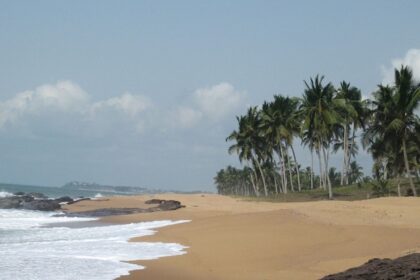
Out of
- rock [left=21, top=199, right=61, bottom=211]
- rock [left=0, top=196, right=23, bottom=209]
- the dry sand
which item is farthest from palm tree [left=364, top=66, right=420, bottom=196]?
rock [left=0, top=196, right=23, bottom=209]

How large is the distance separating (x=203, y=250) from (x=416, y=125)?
22.0 meters

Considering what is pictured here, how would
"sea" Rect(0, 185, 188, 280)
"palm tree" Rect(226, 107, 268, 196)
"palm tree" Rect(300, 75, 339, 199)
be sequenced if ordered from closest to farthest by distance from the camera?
"sea" Rect(0, 185, 188, 280)
"palm tree" Rect(300, 75, 339, 199)
"palm tree" Rect(226, 107, 268, 196)

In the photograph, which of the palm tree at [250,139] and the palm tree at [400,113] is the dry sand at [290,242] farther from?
the palm tree at [250,139]

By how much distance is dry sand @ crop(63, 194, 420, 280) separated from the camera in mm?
10648

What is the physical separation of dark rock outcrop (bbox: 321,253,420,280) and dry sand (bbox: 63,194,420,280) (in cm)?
224

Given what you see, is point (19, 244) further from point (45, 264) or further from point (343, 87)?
point (343, 87)

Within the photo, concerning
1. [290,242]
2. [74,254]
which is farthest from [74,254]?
[290,242]

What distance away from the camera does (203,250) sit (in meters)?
14.1

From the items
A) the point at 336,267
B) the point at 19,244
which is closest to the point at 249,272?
the point at 336,267

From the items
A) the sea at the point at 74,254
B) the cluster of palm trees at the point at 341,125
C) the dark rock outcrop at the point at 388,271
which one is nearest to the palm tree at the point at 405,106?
the cluster of palm trees at the point at 341,125

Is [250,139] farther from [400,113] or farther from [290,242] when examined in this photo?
[290,242]

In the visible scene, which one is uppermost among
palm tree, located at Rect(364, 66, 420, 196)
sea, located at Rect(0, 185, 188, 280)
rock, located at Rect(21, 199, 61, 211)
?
A: palm tree, located at Rect(364, 66, 420, 196)

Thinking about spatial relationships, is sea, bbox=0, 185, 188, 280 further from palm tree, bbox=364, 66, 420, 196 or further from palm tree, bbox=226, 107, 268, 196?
palm tree, bbox=226, 107, 268, 196

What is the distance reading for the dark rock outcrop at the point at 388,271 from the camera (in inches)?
246
